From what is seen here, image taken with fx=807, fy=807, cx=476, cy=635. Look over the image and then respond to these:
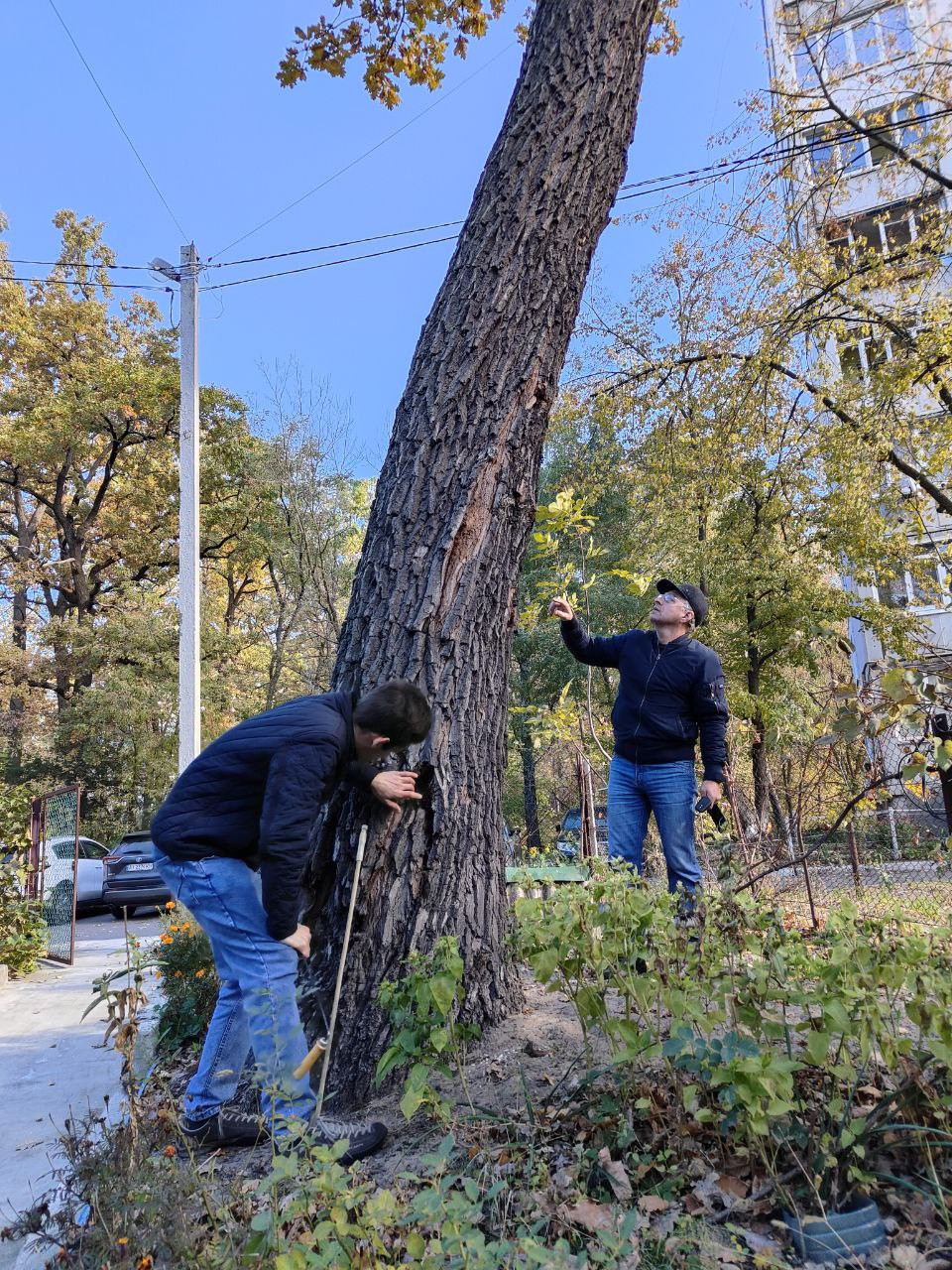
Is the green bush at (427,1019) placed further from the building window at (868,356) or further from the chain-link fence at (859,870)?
the building window at (868,356)

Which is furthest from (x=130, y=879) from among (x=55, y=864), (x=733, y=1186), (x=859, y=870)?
(x=733, y=1186)

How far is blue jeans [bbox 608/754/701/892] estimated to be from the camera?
3.76m

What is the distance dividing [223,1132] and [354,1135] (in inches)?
20.5

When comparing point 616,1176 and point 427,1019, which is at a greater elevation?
point 427,1019

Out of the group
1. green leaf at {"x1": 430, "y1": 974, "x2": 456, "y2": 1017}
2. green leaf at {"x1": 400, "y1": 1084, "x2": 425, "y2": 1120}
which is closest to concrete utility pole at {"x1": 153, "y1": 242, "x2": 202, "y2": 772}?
green leaf at {"x1": 430, "y1": 974, "x2": 456, "y2": 1017}

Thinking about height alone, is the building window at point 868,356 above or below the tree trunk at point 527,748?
above

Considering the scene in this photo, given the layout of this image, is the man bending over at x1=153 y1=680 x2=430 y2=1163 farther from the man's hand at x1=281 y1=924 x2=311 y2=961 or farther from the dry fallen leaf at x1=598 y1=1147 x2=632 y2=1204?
the dry fallen leaf at x1=598 y1=1147 x2=632 y2=1204


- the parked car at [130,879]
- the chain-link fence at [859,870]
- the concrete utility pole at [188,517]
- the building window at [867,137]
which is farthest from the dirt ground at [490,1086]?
the parked car at [130,879]

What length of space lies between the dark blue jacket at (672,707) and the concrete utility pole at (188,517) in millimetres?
5401

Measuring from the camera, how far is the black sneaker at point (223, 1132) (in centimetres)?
249

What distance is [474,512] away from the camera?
2.89 metres

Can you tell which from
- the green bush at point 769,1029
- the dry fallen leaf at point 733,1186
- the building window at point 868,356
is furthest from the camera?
the building window at point 868,356

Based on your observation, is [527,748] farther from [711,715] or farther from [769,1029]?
[769,1029]

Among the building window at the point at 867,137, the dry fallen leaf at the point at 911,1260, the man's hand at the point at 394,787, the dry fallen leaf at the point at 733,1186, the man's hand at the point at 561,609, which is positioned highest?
the building window at the point at 867,137
